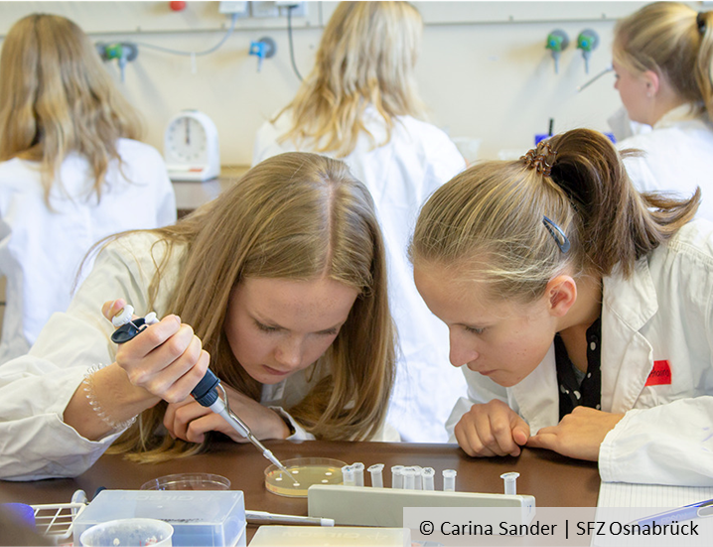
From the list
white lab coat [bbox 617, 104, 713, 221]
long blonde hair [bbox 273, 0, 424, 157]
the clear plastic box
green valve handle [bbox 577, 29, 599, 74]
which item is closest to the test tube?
the clear plastic box

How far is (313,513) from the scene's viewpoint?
86 cm

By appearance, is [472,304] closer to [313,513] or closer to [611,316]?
[611,316]

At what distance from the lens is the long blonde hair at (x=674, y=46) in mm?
1851

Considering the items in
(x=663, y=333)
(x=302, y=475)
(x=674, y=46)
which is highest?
(x=674, y=46)

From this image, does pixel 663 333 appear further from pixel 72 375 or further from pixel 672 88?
pixel 672 88

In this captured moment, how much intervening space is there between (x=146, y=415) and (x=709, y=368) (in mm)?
904

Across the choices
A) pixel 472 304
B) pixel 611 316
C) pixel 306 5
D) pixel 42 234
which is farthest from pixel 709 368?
pixel 306 5

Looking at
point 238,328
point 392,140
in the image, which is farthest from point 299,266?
point 392,140

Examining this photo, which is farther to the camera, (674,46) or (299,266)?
(674,46)

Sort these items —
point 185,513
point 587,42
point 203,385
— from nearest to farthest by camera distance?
point 185,513 → point 203,385 → point 587,42

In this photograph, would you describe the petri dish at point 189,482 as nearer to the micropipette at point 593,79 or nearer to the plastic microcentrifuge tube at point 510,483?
the plastic microcentrifuge tube at point 510,483

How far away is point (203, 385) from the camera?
34.7 inches

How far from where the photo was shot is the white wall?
9.15 feet

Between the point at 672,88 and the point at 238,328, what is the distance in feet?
4.75
